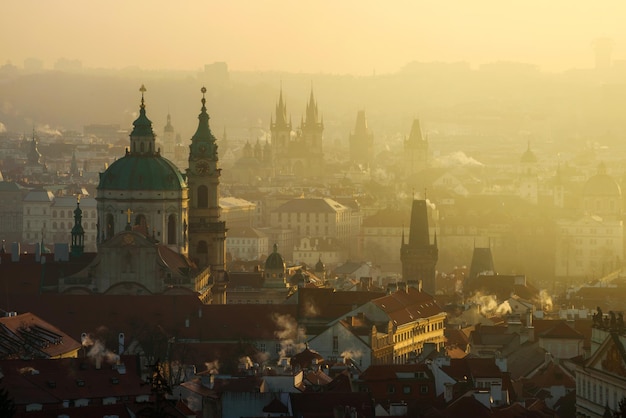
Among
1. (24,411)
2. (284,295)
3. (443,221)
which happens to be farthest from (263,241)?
(24,411)

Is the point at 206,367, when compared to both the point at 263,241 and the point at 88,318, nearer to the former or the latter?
the point at 88,318

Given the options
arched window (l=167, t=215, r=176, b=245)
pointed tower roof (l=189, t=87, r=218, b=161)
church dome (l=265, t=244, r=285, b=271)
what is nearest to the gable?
arched window (l=167, t=215, r=176, b=245)

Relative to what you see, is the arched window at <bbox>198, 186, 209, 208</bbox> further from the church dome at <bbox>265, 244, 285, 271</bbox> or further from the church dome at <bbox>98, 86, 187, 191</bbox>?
the church dome at <bbox>265, 244, 285, 271</bbox>

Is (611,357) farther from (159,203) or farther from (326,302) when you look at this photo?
(159,203)

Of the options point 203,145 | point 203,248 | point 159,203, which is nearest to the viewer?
point 159,203

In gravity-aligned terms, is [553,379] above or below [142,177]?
below

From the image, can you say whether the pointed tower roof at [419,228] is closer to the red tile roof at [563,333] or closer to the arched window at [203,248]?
the arched window at [203,248]

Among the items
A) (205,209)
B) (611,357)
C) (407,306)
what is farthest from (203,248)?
(611,357)
